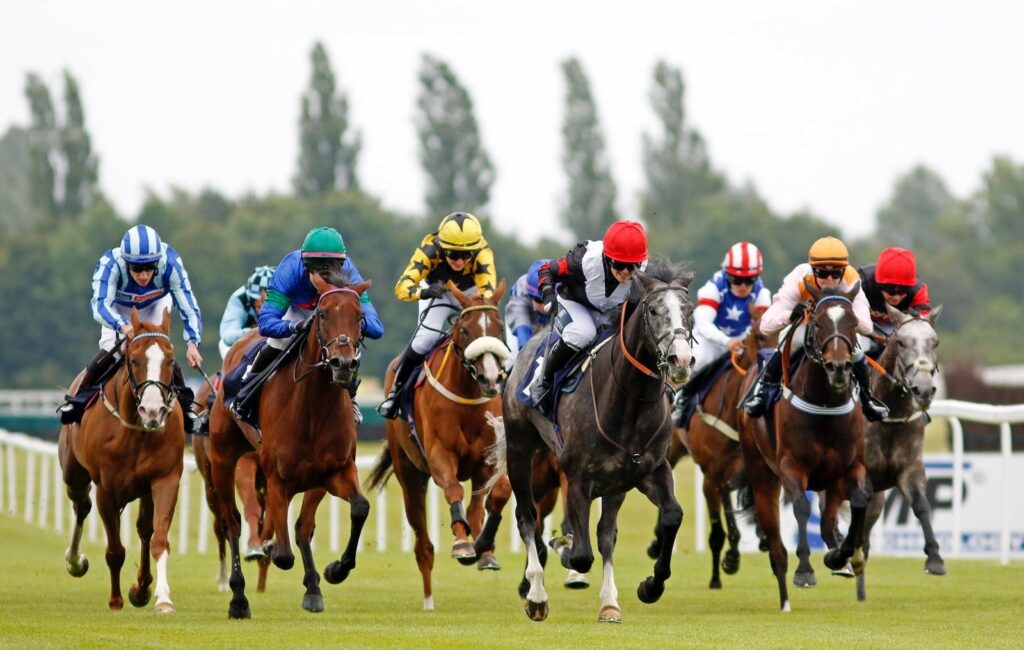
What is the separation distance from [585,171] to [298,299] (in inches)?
2255

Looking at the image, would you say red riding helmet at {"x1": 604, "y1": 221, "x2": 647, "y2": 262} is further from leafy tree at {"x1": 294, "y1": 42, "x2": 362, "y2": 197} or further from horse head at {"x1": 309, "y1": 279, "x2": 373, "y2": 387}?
leafy tree at {"x1": 294, "y1": 42, "x2": 362, "y2": 197}

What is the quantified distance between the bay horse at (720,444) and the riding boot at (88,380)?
4.44 meters

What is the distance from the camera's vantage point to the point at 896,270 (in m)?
12.1

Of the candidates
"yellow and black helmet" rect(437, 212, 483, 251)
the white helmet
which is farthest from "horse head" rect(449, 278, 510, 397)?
the white helmet

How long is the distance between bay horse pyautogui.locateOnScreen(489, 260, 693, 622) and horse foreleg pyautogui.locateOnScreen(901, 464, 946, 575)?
2704 millimetres

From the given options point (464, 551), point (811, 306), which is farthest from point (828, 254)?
point (464, 551)

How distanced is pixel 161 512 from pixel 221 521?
2.22 meters

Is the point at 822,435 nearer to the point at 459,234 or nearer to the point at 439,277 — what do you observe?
the point at 459,234

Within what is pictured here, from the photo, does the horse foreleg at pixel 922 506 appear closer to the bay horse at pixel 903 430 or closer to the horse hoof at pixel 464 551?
the bay horse at pixel 903 430

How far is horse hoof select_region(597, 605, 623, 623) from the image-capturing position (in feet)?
32.8

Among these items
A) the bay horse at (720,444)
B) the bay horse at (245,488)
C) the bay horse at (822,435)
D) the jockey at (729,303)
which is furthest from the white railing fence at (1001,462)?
the bay horse at (245,488)

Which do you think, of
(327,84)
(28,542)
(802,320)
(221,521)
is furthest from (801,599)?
(327,84)

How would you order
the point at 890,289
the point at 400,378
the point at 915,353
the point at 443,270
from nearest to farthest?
the point at 915,353 < the point at 890,289 < the point at 443,270 < the point at 400,378

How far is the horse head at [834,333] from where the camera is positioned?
10.5 meters
